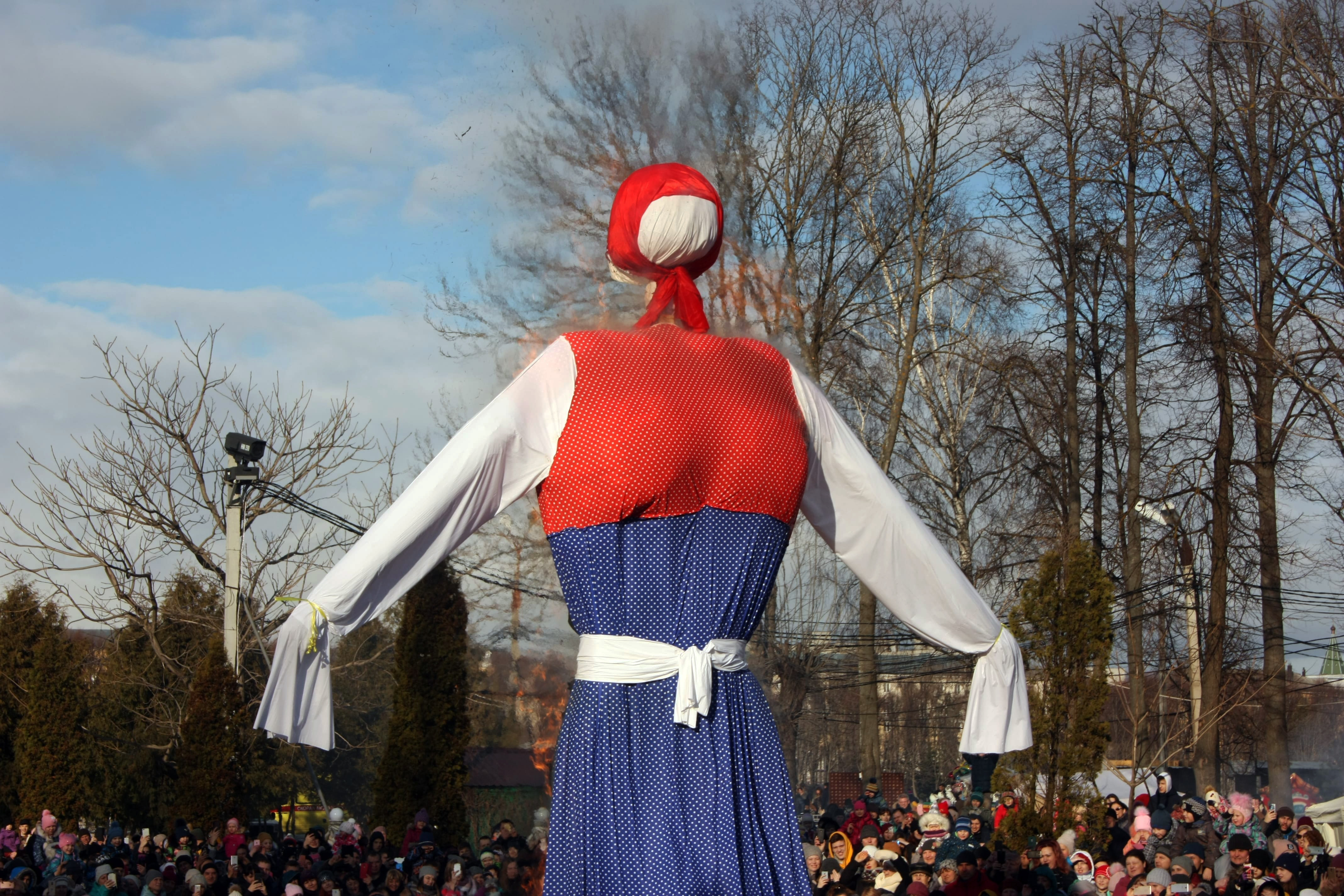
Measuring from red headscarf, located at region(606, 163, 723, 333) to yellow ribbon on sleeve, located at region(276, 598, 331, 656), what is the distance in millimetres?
894

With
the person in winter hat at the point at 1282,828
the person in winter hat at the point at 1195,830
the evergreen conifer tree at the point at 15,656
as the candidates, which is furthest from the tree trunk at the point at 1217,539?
the evergreen conifer tree at the point at 15,656

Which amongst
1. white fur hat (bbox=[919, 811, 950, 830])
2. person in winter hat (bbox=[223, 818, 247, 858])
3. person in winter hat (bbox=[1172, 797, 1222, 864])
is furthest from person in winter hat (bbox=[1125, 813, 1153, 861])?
person in winter hat (bbox=[223, 818, 247, 858])

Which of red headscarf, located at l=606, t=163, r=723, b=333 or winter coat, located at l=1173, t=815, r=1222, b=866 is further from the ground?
red headscarf, located at l=606, t=163, r=723, b=333

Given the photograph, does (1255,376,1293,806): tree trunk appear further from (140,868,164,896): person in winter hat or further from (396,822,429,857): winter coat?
(140,868,164,896): person in winter hat

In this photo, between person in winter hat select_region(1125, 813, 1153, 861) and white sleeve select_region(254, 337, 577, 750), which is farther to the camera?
person in winter hat select_region(1125, 813, 1153, 861)

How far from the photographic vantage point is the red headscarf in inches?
110

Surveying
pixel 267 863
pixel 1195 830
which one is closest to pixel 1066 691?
pixel 1195 830

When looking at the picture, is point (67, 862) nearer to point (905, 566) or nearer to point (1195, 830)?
point (1195, 830)

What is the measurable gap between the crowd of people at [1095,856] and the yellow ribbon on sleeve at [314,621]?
4.42 meters

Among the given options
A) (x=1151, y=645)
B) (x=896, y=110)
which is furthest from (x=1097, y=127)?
(x=1151, y=645)

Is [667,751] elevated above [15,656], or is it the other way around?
[15,656]

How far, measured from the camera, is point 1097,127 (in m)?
21.9

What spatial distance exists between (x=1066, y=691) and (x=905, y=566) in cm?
1084

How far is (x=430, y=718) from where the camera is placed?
16.8 metres
